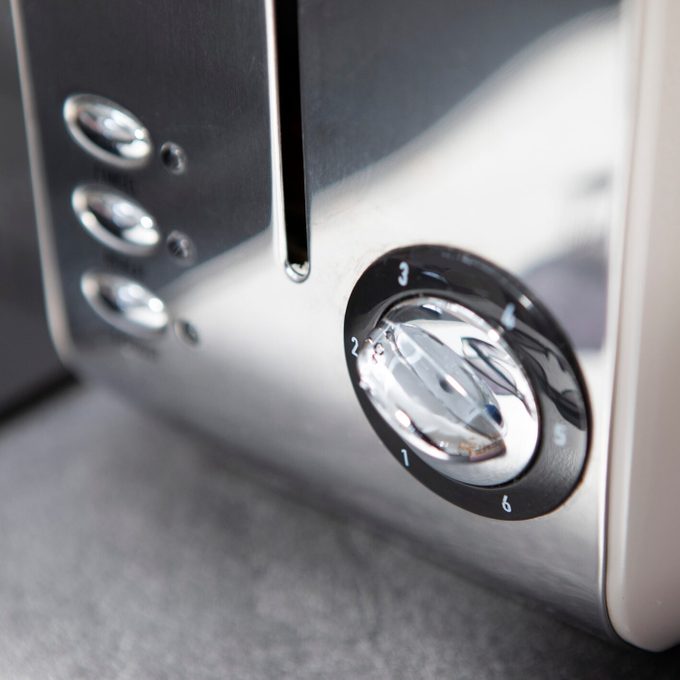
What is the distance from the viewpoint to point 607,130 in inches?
8.0

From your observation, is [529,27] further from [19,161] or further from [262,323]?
[19,161]

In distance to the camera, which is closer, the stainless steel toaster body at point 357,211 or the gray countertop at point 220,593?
the stainless steel toaster body at point 357,211

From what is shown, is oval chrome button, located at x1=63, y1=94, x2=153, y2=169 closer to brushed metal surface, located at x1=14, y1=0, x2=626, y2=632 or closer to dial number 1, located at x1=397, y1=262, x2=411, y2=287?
brushed metal surface, located at x1=14, y1=0, x2=626, y2=632

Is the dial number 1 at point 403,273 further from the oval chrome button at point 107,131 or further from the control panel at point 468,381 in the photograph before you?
the oval chrome button at point 107,131

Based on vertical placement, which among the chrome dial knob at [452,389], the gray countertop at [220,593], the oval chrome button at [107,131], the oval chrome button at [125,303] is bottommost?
the gray countertop at [220,593]

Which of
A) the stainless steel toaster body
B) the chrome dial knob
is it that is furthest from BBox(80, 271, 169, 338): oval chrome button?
the chrome dial knob

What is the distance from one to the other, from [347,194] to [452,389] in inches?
2.4

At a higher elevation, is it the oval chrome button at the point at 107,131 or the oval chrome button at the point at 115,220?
the oval chrome button at the point at 107,131

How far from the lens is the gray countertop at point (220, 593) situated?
31cm

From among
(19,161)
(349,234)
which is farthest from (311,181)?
(19,161)

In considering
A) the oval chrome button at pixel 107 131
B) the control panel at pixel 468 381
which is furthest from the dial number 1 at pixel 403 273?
the oval chrome button at pixel 107 131

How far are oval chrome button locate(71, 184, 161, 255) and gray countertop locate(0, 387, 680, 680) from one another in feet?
0.29

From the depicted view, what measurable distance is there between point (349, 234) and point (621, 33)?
0.32ft

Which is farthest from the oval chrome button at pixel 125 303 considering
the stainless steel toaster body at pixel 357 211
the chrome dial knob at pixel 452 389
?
the chrome dial knob at pixel 452 389
